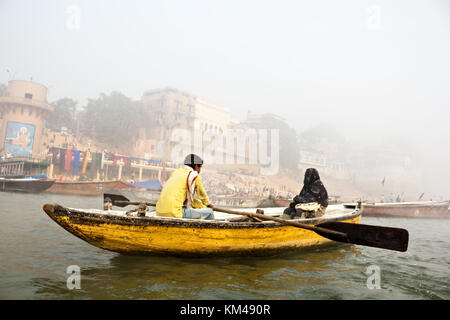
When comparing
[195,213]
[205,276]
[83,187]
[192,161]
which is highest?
[192,161]

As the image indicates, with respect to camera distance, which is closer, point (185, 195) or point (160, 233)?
point (160, 233)

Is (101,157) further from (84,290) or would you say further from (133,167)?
(84,290)

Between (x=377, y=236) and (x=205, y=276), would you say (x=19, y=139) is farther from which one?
(x=377, y=236)

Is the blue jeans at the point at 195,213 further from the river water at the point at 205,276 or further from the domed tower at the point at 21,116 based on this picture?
the domed tower at the point at 21,116

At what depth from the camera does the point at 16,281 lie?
12.8ft

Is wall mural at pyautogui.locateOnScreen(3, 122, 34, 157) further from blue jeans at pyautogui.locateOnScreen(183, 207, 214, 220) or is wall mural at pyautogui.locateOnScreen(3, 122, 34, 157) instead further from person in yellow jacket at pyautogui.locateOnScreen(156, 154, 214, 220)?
blue jeans at pyautogui.locateOnScreen(183, 207, 214, 220)

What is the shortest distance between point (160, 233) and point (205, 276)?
1025 mm

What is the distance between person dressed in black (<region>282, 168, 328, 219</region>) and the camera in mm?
6938

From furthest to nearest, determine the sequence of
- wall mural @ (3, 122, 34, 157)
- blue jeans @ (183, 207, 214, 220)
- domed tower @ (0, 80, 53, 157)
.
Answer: wall mural @ (3, 122, 34, 157)
domed tower @ (0, 80, 53, 157)
blue jeans @ (183, 207, 214, 220)

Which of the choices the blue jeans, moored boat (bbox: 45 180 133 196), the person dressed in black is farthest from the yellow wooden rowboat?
moored boat (bbox: 45 180 133 196)

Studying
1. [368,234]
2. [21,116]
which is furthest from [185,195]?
[21,116]

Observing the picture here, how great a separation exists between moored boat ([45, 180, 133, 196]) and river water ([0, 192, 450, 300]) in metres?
23.5

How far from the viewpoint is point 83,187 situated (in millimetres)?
28734

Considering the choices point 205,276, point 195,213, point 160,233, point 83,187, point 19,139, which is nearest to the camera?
point 205,276
